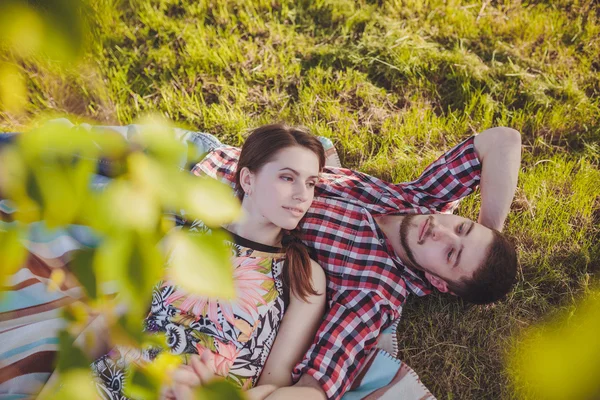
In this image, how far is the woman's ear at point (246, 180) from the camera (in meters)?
2.30

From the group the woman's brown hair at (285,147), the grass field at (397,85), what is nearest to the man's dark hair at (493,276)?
the grass field at (397,85)

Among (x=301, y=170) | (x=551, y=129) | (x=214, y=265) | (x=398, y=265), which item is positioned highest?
(x=214, y=265)

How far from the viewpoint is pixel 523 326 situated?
2.61m

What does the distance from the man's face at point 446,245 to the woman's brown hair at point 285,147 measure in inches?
23.3

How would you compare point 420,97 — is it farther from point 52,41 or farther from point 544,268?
point 52,41

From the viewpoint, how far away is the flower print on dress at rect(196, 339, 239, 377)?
78.8 inches

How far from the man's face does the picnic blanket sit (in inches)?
17.2

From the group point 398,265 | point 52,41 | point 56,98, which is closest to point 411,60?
point 398,265

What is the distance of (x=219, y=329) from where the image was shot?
6.73 ft

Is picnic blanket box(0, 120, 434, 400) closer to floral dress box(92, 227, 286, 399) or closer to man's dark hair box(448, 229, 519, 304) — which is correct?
floral dress box(92, 227, 286, 399)

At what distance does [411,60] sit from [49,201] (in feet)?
11.0

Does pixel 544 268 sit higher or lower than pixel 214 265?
lower

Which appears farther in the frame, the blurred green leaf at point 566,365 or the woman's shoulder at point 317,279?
the woman's shoulder at point 317,279

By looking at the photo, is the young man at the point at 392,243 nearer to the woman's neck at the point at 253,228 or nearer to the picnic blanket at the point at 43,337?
the picnic blanket at the point at 43,337
